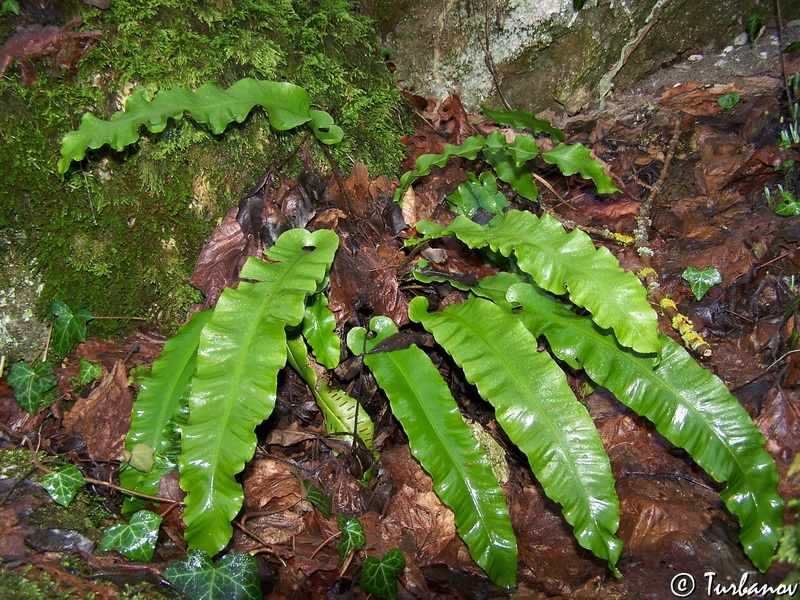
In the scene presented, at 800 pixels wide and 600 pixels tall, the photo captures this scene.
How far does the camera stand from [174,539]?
2221mm

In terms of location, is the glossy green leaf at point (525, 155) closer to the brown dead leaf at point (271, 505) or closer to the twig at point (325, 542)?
the brown dead leaf at point (271, 505)

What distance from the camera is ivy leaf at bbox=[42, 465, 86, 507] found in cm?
210

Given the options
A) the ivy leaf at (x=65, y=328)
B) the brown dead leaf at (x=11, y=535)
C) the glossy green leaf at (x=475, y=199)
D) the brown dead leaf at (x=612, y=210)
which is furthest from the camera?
the brown dead leaf at (x=612, y=210)

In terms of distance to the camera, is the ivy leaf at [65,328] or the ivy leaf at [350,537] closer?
the ivy leaf at [350,537]

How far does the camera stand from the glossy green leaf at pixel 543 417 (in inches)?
83.9

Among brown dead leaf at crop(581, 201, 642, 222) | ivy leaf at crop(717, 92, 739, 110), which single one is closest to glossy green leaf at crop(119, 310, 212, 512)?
brown dead leaf at crop(581, 201, 642, 222)

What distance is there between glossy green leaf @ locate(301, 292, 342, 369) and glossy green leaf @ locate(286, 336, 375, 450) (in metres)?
0.06

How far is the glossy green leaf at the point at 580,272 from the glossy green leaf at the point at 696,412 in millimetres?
274

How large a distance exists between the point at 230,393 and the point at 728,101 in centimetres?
444

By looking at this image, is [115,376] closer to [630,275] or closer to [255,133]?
[255,133]

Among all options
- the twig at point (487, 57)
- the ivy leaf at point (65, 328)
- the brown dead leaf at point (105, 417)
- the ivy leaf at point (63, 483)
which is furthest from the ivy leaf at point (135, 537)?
the twig at point (487, 57)

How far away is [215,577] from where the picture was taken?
191cm

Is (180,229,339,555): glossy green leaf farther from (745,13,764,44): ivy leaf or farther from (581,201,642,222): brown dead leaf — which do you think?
(745,13,764,44): ivy leaf

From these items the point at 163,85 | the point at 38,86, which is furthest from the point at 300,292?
the point at 38,86
